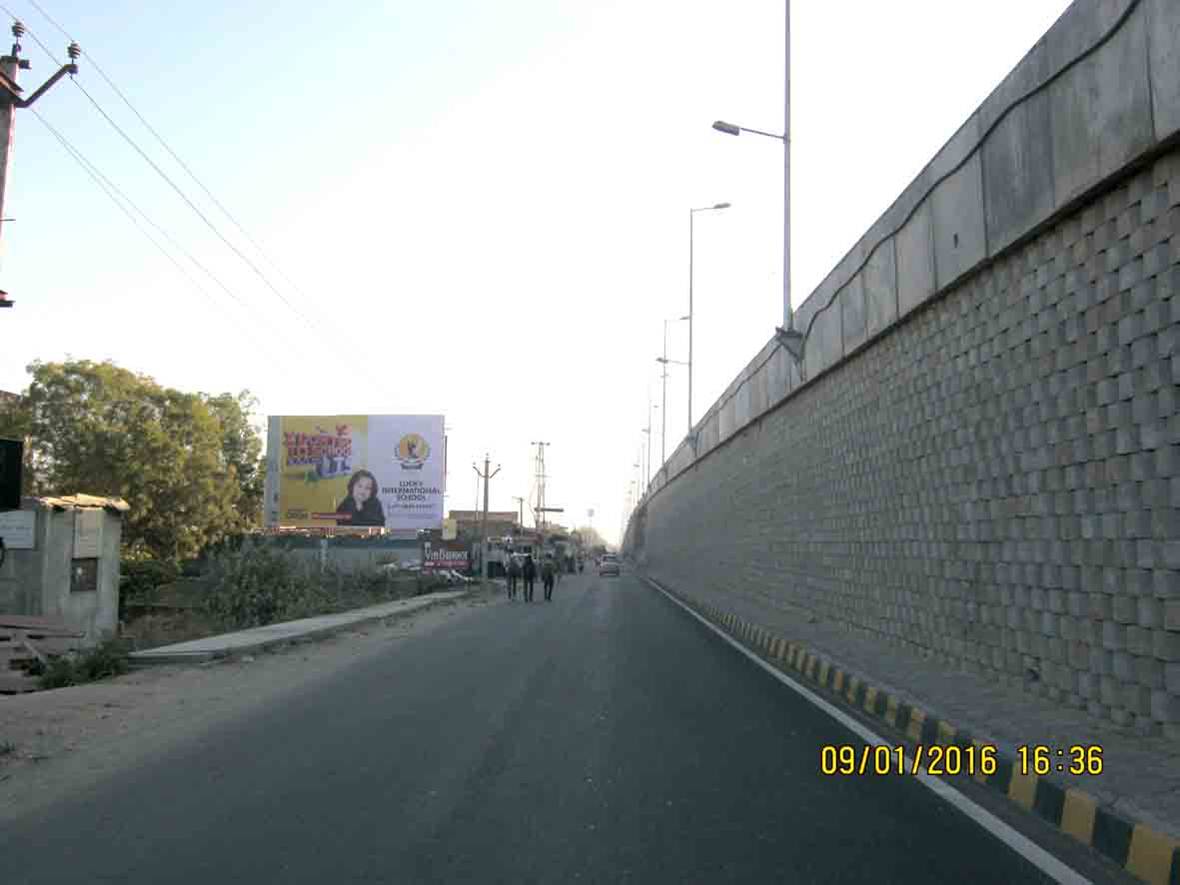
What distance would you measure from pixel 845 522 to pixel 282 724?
924 cm

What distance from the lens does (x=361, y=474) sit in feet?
161

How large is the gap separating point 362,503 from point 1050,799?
45337mm

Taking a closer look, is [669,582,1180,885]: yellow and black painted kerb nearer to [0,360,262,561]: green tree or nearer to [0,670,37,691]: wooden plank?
[0,670,37,691]: wooden plank

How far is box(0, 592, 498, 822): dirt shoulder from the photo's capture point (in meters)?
7.07

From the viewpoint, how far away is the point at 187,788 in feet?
21.3

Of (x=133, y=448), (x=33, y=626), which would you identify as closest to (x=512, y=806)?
(x=33, y=626)

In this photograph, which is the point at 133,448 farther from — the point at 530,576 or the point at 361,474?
the point at 530,576

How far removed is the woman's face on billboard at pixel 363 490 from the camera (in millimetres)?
48781

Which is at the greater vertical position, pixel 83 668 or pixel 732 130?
pixel 732 130

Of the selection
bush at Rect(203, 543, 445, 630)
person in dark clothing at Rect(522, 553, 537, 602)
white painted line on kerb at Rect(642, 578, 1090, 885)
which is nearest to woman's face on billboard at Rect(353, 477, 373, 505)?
person in dark clothing at Rect(522, 553, 537, 602)

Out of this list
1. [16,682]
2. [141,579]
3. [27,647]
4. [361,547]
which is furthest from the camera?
[361,547]

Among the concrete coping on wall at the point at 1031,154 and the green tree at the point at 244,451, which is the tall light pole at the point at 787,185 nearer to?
the concrete coping on wall at the point at 1031,154
